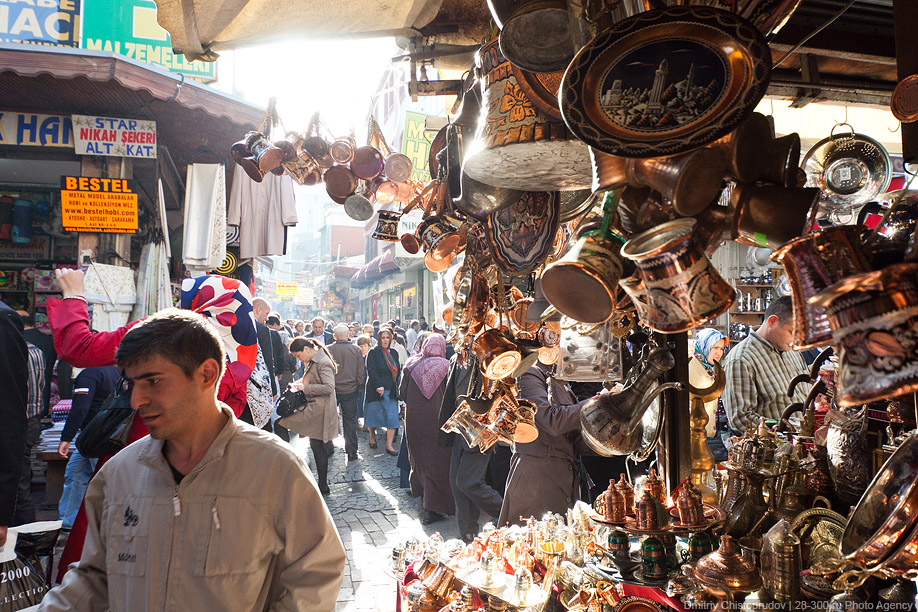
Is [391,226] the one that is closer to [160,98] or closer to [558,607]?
[558,607]

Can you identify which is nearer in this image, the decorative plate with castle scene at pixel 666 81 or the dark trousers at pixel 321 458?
the decorative plate with castle scene at pixel 666 81

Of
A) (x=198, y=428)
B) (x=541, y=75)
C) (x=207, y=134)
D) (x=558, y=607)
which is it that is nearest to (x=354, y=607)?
(x=558, y=607)

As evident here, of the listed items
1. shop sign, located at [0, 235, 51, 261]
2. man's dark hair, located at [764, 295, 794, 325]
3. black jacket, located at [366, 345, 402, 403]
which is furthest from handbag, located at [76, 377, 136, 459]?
shop sign, located at [0, 235, 51, 261]

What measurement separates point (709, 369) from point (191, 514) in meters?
2.12

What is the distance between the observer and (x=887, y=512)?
2.87 feet

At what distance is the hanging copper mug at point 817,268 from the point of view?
742 millimetres

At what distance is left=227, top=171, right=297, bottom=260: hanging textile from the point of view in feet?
22.5

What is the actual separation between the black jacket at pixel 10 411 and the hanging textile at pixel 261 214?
4.33m

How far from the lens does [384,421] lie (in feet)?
26.1

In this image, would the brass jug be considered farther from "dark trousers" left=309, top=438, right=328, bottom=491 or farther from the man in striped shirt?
"dark trousers" left=309, top=438, right=328, bottom=491

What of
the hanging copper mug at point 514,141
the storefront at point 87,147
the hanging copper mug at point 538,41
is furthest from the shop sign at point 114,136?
the hanging copper mug at point 538,41

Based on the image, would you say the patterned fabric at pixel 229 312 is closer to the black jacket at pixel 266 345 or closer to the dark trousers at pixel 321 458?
the dark trousers at pixel 321 458

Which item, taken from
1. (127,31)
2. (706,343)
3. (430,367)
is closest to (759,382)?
(706,343)

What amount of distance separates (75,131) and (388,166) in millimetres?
4083
